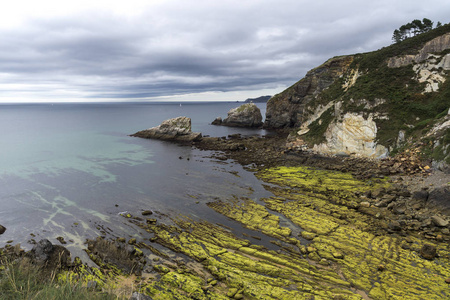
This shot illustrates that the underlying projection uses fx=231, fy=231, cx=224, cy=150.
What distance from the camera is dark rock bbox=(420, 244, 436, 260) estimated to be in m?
15.8

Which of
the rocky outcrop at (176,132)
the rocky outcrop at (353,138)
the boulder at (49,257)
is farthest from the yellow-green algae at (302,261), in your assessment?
the rocky outcrop at (176,132)

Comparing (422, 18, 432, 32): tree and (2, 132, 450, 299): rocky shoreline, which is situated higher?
(422, 18, 432, 32): tree

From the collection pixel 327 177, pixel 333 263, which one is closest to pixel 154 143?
pixel 327 177

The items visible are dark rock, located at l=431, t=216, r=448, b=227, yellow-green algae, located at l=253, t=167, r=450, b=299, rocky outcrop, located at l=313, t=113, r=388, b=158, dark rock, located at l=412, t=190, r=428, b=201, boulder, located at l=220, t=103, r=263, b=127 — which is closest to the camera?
yellow-green algae, located at l=253, t=167, r=450, b=299

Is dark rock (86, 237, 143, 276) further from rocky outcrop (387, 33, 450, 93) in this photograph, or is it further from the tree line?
the tree line

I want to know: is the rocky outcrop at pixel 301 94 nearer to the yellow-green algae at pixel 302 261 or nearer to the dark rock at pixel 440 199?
the dark rock at pixel 440 199

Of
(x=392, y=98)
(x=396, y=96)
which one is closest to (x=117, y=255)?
(x=392, y=98)

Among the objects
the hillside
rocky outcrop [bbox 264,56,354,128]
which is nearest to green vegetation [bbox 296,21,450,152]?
the hillside

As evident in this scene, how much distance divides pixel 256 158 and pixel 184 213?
26955 millimetres

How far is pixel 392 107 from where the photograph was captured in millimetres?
42594

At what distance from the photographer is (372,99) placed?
148 ft

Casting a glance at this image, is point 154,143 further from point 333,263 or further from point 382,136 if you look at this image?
point 333,263

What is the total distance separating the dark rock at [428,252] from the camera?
51.7ft

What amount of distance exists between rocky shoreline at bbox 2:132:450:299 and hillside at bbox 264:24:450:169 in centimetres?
986
